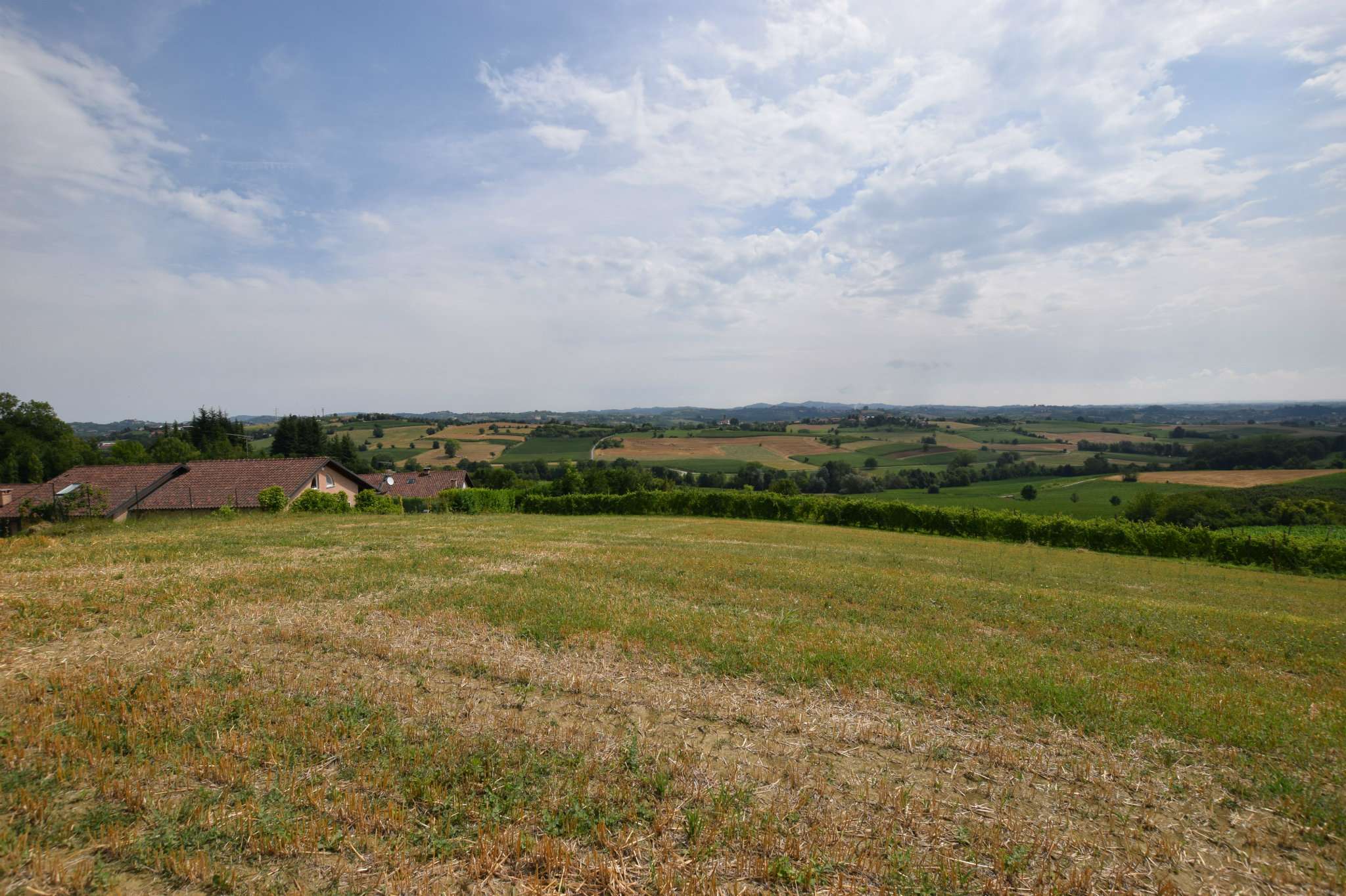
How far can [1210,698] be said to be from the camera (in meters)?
7.96

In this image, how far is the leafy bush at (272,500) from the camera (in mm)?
33250

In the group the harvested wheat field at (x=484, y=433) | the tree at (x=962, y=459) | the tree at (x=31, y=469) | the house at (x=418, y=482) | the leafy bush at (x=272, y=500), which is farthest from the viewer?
the harvested wheat field at (x=484, y=433)

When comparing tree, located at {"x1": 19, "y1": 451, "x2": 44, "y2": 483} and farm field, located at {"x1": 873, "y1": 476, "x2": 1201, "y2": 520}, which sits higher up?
tree, located at {"x1": 19, "y1": 451, "x2": 44, "y2": 483}

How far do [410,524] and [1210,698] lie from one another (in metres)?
29.1

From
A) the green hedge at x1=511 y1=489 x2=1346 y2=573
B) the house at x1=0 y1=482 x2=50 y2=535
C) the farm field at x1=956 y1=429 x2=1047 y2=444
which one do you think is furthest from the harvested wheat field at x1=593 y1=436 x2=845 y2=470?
the house at x1=0 y1=482 x2=50 y2=535

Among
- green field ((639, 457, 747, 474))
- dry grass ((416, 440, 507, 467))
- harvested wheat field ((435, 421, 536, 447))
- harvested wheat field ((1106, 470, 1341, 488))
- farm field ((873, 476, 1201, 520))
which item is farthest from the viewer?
harvested wheat field ((435, 421, 536, 447))

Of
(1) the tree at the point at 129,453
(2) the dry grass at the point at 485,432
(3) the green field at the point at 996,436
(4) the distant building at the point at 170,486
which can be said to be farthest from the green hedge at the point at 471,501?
(3) the green field at the point at 996,436

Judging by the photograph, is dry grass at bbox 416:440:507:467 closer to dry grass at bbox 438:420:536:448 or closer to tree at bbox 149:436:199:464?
dry grass at bbox 438:420:536:448

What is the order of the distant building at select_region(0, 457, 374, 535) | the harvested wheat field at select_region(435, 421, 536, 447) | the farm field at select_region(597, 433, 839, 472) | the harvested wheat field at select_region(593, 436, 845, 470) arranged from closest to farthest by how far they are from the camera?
1. the distant building at select_region(0, 457, 374, 535)
2. the farm field at select_region(597, 433, 839, 472)
3. the harvested wheat field at select_region(593, 436, 845, 470)
4. the harvested wheat field at select_region(435, 421, 536, 447)

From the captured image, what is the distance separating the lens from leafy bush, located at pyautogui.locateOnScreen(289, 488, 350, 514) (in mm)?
35078

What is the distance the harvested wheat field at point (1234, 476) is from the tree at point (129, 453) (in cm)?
11852

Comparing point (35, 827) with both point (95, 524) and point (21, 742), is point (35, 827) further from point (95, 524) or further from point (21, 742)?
point (95, 524)

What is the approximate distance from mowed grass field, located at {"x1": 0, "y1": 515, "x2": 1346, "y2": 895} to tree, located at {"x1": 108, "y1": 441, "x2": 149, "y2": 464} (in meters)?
70.0

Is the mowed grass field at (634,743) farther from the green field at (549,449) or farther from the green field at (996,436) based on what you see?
the green field at (996,436)
